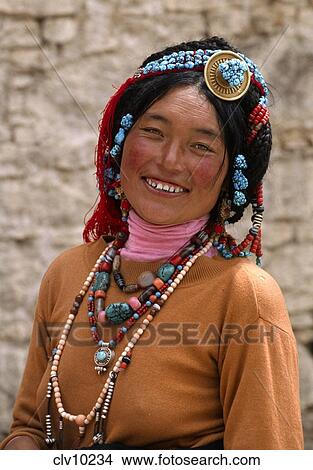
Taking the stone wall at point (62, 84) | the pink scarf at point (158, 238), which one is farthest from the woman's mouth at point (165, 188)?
the stone wall at point (62, 84)

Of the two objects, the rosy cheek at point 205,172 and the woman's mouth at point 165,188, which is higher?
the rosy cheek at point 205,172

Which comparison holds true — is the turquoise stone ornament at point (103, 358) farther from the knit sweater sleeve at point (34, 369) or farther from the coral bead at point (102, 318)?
the knit sweater sleeve at point (34, 369)

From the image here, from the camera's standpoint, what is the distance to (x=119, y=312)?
202 centimetres

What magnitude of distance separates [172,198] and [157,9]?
222 cm

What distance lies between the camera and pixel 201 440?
74.4 inches

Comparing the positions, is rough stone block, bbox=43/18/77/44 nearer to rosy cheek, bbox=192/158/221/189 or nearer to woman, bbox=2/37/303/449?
woman, bbox=2/37/303/449

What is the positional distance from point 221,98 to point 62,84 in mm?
2088

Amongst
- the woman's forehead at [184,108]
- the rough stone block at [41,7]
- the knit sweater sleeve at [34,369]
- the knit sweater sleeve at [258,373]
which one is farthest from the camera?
the rough stone block at [41,7]

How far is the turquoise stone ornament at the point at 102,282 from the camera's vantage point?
7.00 feet

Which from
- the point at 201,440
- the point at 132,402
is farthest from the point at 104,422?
the point at 201,440

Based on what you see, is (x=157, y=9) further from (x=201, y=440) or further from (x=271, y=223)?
(x=201, y=440)

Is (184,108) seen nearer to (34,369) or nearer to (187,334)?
(187,334)

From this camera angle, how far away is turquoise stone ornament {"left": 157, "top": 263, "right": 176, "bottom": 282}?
2.01m

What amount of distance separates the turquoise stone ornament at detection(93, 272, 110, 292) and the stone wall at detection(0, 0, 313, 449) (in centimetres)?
181
